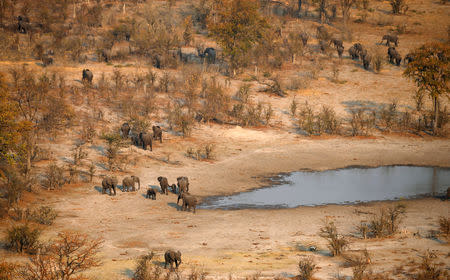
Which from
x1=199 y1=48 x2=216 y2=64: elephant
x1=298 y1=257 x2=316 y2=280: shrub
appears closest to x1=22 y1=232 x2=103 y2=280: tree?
x1=298 y1=257 x2=316 y2=280: shrub

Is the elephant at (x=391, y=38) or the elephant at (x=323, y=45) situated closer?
the elephant at (x=323, y=45)

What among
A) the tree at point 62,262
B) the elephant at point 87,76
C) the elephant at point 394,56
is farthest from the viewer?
the elephant at point 394,56

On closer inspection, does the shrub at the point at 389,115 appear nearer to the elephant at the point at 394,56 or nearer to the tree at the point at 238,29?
the elephant at the point at 394,56

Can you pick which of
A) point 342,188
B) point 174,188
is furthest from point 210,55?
point 174,188

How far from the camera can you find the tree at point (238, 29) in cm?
3747

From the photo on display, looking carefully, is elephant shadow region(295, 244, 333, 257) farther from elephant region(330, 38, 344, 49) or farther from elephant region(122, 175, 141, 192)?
elephant region(330, 38, 344, 49)

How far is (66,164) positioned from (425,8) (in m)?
40.7

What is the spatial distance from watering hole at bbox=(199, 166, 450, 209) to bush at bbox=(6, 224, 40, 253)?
6.79 m

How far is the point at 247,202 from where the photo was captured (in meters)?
20.5

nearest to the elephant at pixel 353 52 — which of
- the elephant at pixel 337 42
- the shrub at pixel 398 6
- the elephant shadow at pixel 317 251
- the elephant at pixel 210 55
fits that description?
the elephant at pixel 337 42

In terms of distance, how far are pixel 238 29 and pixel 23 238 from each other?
1006 inches

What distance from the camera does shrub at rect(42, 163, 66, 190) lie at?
20.6 metres

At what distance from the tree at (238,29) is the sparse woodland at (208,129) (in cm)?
11

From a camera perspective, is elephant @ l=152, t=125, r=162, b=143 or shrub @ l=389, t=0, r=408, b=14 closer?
Result: elephant @ l=152, t=125, r=162, b=143
